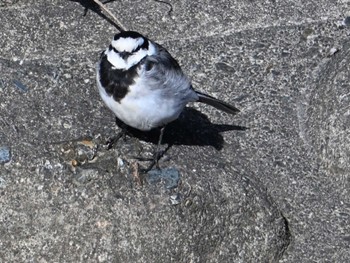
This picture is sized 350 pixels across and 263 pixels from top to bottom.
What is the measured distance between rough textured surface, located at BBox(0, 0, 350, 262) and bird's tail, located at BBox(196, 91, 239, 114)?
0.16 metres

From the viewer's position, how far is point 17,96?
4.92 m

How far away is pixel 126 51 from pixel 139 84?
0.19m

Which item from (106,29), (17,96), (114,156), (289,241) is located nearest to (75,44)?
(106,29)

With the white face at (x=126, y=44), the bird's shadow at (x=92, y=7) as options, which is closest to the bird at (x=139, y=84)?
the white face at (x=126, y=44)

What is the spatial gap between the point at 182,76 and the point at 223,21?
1.22 meters

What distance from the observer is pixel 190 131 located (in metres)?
5.17

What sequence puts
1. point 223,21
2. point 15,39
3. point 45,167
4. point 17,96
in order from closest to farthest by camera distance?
1. point 45,167
2. point 17,96
3. point 15,39
4. point 223,21

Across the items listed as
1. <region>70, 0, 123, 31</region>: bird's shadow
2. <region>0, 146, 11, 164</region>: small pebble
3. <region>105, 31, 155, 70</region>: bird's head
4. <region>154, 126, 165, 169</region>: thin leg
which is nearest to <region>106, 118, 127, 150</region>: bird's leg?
<region>154, 126, 165, 169</region>: thin leg

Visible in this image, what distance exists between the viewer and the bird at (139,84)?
4.54m

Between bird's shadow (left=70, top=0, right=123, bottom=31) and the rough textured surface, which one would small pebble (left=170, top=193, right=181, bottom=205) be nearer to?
the rough textured surface

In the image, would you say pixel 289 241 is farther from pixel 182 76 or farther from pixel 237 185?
pixel 182 76

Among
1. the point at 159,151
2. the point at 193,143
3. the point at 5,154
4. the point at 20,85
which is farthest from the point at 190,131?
the point at 5,154

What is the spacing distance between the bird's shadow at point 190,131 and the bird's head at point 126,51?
415mm

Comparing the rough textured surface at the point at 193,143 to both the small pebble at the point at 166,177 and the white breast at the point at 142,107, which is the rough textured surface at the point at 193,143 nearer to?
the small pebble at the point at 166,177
